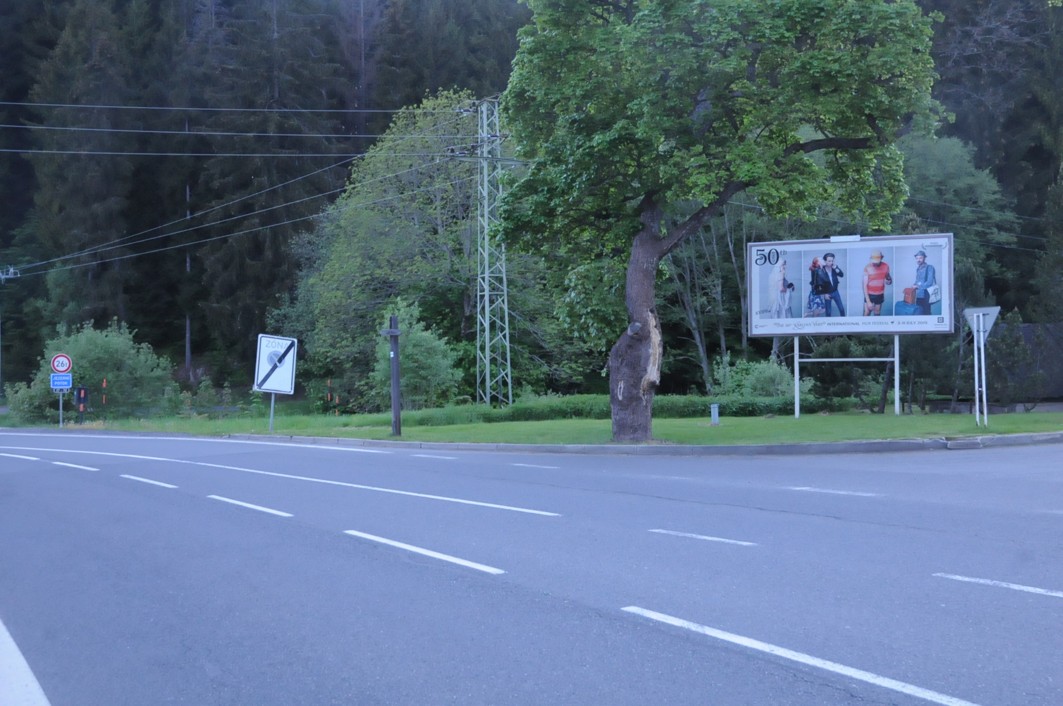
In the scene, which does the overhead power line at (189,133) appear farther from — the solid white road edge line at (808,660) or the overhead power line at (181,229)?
the solid white road edge line at (808,660)

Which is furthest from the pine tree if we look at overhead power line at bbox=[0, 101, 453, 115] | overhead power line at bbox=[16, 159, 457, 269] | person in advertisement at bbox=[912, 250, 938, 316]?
person in advertisement at bbox=[912, 250, 938, 316]

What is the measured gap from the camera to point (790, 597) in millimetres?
7281

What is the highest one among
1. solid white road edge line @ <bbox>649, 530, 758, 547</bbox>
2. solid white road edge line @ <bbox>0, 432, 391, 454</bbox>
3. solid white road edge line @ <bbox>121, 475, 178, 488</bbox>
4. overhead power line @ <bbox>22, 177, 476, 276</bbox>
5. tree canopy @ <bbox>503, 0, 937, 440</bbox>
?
overhead power line @ <bbox>22, 177, 476, 276</bbox>

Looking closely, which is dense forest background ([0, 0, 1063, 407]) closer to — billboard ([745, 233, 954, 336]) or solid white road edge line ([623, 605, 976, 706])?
billboard ([745, 233, 954, 336])

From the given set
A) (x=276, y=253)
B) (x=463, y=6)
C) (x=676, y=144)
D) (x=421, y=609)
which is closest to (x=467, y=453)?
(x=676, y=144)

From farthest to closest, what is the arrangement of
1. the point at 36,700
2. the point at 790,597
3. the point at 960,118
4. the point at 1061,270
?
the point at 960,118 < the point at 1061,270 < the point at 790,597 < the point at 36,700

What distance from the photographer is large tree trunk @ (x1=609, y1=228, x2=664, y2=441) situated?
2189 centimetres

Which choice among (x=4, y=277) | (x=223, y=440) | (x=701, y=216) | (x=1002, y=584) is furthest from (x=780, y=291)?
(x=4, y=277)

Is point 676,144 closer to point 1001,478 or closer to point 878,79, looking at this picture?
point 878,79

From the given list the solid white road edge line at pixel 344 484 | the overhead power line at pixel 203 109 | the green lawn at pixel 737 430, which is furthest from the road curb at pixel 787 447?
the overhead power line at pixel 203 109

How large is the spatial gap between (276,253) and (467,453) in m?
37.8

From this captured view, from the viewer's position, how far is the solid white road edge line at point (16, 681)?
5.76m

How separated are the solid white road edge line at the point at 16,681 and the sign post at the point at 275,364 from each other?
24181 mm

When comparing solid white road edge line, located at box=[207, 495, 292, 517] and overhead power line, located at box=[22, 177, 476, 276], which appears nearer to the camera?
solid white road edge line, located at box=[207, 495, 292, 517]
